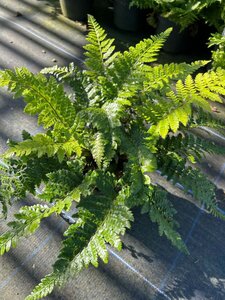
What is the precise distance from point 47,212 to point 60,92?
0.67 metres

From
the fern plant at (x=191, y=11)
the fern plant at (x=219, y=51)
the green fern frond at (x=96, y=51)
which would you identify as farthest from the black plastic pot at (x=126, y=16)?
the green fern frond at (x=96, y=51)

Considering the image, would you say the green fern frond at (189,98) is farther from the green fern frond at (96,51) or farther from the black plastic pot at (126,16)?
the black plastic pot at (126,16)

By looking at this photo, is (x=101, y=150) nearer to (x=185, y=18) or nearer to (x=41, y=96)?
(x=41, y=96)

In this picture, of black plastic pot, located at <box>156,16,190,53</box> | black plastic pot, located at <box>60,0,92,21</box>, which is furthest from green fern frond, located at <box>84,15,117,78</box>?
black plastic pot, located at <box>60,0,92,21</box>

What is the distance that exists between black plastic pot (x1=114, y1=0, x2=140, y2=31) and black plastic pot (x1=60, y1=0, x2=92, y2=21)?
400 millimetres

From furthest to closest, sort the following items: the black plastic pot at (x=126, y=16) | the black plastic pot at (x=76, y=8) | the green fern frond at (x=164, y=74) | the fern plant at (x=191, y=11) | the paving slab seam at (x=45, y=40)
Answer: the black plastic pot at (x=76, y=8), the black plastic pot at (x=126, y=16), the paving slab seam at (x=45, y=40), the fern plant at (x=191, y=11), the green fern frond at (x=164, y=74)

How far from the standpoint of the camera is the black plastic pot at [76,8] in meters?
4.41

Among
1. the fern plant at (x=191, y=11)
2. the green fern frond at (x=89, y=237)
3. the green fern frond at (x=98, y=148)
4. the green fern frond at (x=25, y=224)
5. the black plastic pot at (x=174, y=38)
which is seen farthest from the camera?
the black plastic pot at (x=174, y=38)

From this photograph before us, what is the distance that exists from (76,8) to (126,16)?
0.67 m

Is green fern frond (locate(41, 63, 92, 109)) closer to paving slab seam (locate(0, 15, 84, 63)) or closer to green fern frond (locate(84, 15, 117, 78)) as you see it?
green fern frond (locate(84, 15, 117, 78))

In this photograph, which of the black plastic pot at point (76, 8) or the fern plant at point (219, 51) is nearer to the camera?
the fern plant at point (219, 51)

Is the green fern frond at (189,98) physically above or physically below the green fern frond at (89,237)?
above

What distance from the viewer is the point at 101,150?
1.83m

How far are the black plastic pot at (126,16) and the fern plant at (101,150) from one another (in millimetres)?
2316
